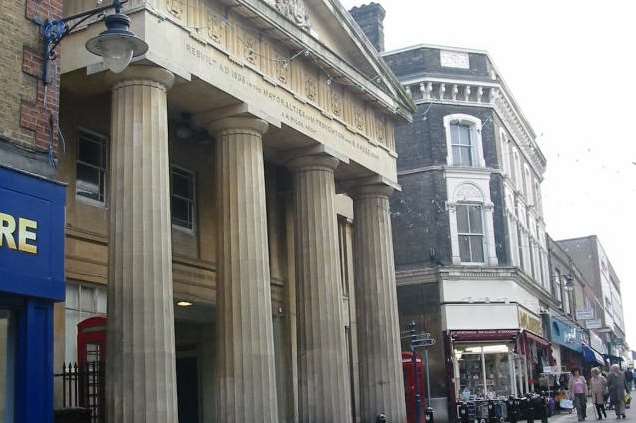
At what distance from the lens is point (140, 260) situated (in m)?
14.5

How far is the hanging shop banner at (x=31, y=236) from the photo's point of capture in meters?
10.7

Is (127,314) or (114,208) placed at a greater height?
(114,208)

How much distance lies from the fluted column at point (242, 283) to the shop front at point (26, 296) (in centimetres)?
597

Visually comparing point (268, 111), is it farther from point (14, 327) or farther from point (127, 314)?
point (14, 327)

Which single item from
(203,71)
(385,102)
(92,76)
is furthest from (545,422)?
(92,76)

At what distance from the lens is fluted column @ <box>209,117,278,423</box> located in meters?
16.8

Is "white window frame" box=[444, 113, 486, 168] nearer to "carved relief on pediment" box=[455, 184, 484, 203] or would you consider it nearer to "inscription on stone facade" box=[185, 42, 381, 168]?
"carved relief on pediment" box=[455, 184, 484, 203]

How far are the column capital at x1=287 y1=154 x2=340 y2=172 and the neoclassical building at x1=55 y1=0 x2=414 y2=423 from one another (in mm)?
75

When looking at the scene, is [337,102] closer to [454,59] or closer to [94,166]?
[94,166]

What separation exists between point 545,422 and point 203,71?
14479 mm

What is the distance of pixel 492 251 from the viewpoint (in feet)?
111

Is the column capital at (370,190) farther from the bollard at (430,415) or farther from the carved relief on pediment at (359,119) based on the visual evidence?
the bollard at (430,415)

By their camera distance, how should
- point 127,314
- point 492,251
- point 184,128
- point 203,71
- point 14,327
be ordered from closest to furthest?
point 14,327
point 127,314
point 203,71
point 184,128
point 492,251

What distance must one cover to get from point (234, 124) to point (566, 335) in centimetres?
3521
